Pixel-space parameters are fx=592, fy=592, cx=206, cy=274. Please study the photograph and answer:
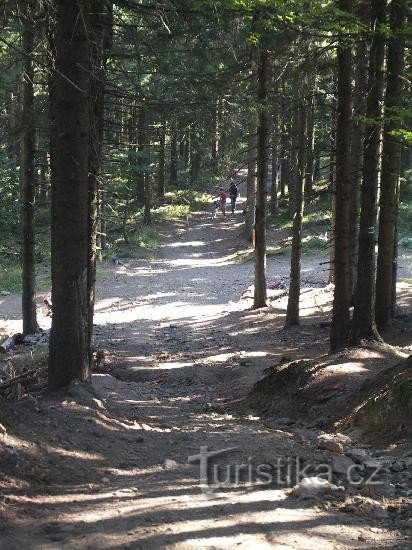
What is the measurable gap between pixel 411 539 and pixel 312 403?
5218mm

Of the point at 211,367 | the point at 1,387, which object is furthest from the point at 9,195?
the point at 1,387

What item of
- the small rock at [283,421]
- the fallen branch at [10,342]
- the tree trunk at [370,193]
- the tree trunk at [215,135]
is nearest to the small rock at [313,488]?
the small rock at [283,421]

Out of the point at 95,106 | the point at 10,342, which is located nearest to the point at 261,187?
the point at 10,342

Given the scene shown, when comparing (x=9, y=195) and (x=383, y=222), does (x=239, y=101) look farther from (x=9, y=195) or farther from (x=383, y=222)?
(x=9, y=195)

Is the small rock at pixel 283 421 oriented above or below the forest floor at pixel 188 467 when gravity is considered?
below

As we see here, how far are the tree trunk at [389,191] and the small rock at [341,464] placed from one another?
7564 mm

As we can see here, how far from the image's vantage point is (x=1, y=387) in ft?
31.5

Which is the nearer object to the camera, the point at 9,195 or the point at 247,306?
the point at 247,306

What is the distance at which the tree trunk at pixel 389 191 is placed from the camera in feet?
41.8

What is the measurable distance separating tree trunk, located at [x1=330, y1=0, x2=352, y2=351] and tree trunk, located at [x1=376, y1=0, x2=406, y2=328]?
2.66 ft

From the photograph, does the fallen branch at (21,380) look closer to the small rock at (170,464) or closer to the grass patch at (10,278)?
the small rock at (170,464)

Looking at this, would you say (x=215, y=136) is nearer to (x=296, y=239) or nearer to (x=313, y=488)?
(x=296, y=239)

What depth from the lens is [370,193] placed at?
11.5 metres

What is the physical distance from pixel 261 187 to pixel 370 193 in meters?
8.22
